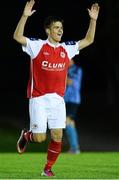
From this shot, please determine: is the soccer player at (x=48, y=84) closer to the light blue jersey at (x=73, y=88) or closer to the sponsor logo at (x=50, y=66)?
the sponsor logo at (x=50, y=66)

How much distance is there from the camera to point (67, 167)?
15516 millimetres

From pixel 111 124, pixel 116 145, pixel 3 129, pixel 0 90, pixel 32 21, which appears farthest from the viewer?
pixel 0 90

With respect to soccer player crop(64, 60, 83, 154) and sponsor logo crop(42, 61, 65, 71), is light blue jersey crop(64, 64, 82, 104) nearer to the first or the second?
soccer player crop(64, 60, 83, 154)

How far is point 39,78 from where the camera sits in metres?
13.4

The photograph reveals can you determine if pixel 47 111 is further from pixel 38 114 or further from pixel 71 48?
pixel 71 48

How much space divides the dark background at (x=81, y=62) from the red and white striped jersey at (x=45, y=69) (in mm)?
15378

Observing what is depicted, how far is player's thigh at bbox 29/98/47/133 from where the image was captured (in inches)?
523

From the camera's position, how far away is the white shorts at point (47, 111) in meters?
13.3

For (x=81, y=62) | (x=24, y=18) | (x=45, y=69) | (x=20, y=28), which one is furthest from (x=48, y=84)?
(x=81, y=62)

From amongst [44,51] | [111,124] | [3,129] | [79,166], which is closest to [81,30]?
[111,124]

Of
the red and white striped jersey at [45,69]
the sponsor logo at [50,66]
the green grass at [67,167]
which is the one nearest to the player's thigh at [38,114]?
the red and white striped jersey at [45,69]

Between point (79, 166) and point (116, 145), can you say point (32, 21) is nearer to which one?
point (116, 145)

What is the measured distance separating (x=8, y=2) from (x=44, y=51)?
21563 mm

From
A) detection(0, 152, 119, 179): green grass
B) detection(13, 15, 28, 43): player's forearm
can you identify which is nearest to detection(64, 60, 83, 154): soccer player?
detection(0, 152, 119, 179): green grass
